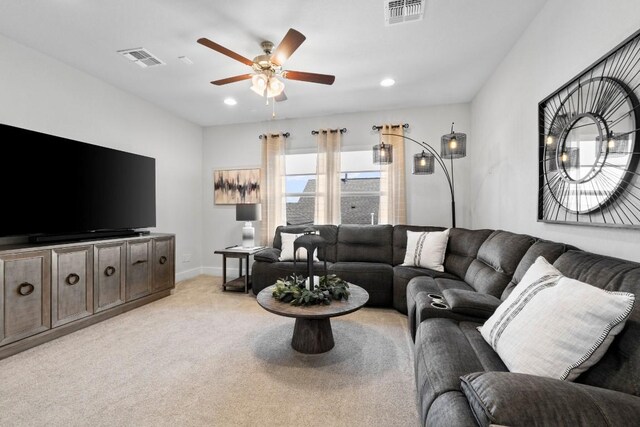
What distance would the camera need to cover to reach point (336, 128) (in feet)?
15.2

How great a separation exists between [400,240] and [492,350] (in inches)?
98.3

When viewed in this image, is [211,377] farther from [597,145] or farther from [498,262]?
Result: [597,145]

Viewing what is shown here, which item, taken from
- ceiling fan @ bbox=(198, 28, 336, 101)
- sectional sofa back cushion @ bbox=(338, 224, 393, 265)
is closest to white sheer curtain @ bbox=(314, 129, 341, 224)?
sectional sofa back cushion @ bbox=(338, 224, 393, 265)

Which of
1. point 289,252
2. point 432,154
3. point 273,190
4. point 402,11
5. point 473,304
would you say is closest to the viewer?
point 473,304

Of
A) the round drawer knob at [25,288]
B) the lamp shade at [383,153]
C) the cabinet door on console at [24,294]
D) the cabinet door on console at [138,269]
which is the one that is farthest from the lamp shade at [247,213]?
the round drawer knob at [25,288]

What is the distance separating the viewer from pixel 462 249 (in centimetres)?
315

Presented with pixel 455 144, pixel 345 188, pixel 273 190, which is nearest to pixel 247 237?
pixel 273 190

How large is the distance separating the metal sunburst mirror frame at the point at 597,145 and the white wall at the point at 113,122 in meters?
4.60

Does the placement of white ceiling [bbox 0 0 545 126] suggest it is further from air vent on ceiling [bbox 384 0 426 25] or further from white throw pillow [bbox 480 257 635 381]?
white throw pillow [bbox 480 257 635 381]

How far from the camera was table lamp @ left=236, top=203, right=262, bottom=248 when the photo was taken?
4414 mm

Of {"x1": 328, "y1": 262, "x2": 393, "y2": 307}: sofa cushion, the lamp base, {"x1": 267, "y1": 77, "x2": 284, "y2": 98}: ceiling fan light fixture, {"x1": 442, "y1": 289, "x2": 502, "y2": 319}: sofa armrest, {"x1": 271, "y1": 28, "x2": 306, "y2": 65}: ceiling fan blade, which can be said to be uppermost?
{"x1": 271, "y1": 28, "x2": 306, "y2": 65}: ceiling fan blade

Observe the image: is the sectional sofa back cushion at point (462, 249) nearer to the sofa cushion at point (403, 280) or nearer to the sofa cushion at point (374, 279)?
the sofa cushion at point (403, 280)

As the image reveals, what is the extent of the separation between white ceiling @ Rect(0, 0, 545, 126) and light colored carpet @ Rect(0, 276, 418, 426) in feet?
9.00

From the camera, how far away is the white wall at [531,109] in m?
1.59
